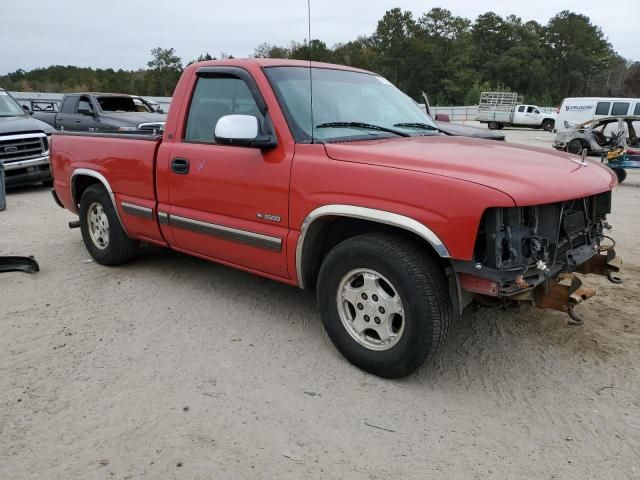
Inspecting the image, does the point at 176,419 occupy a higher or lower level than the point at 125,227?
lower

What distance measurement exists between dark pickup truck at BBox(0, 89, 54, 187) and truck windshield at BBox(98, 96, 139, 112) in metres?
2.25

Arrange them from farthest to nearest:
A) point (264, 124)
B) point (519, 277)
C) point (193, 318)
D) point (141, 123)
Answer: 1. point (141, 123)
2. point (193, 318)
3. point (264, 124)
4. point (519, 277)

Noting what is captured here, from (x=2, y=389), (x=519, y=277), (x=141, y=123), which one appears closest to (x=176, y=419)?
(x=2, y=389)

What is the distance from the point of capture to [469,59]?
74562mm

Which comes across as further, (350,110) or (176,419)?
(350,110)

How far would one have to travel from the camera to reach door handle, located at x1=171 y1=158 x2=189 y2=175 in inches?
163

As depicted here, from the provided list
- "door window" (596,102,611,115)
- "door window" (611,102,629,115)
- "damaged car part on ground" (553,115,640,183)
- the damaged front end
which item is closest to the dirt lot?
the damaged front end

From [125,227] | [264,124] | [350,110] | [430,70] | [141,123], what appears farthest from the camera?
[430,70]

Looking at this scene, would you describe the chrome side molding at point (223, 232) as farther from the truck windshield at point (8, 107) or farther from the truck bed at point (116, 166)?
the truck windshield at point (8, 107)

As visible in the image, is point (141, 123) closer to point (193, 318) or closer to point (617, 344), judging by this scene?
point (193, 318)

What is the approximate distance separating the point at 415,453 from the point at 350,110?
2362mm

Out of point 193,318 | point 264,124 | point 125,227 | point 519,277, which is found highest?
point 264,124

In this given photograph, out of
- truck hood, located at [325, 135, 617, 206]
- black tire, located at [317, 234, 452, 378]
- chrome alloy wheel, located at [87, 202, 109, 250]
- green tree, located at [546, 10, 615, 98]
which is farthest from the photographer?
green tree, located at [546, 10, 615, 98]

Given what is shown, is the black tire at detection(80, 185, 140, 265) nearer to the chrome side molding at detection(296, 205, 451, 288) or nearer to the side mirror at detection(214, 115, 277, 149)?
the side mirror at detection(214, 115, 277, 149)
